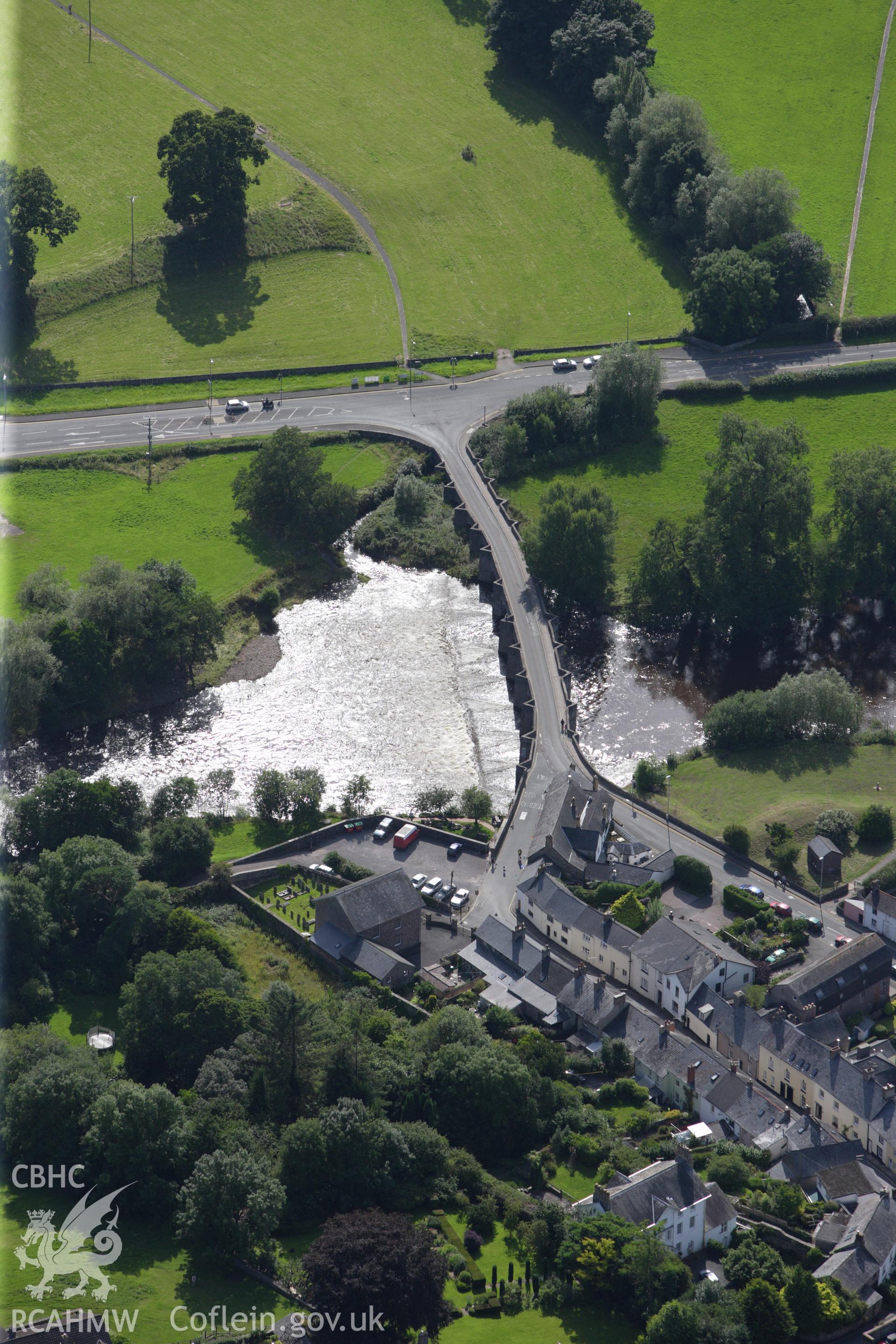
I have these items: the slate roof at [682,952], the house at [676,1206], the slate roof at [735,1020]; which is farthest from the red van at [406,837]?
the house at [676,1206]

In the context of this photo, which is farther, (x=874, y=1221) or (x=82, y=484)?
(x=82, y=484)

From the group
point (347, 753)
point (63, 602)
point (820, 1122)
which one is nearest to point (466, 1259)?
point (820, 1122)

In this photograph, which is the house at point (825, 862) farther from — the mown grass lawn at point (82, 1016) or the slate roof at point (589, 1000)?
the mown grass lawn at point (82, 1016)

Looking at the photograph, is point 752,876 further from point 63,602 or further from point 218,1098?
→ point 63,602

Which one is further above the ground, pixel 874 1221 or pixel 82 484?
pixel 82 484

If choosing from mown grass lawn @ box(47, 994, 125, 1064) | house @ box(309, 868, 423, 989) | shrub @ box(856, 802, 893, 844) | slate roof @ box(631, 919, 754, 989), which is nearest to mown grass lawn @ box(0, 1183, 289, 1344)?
→ mown grass lawn @ box(47, 994, 125, 1064)

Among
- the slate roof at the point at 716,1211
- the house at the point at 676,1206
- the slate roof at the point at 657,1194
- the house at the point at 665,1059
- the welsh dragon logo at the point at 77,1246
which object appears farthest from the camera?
the house at the point at 665,1059
